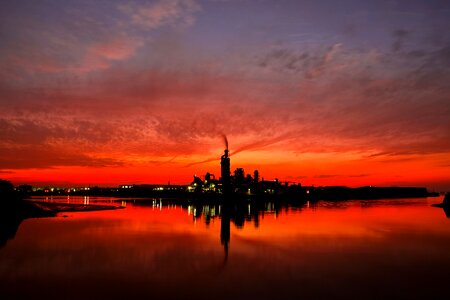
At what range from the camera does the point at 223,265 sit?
1085 inches

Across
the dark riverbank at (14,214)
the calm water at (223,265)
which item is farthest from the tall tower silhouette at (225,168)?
the calm water at (223,265)

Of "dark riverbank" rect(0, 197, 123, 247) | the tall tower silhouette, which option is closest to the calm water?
"dark riverbank" rect(0, 197, 123, 247)

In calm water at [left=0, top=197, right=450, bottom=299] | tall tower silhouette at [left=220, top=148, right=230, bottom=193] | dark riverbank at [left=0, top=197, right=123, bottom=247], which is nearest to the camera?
calm water at [left=0, top=197, right=450, bottom=299]

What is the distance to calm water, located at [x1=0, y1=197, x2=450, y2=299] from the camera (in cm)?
2056

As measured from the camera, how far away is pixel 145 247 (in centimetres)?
3466

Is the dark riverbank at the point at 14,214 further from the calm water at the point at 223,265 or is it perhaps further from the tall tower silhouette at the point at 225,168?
the tall tower silhouette at the point at 225,168

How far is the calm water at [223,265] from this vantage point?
67.5 ft

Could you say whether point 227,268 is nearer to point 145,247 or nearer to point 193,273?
point 193,273

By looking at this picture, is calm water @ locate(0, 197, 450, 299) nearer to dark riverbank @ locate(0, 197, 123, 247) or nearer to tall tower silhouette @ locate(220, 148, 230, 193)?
dark riverbank @ locate(0, 197, 123, 247)

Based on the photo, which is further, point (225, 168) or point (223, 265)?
point (225, 168)

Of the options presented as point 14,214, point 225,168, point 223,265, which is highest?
point 225,168

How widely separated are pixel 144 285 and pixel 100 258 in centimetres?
925

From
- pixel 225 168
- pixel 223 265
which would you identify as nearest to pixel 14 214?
pixel 223 265

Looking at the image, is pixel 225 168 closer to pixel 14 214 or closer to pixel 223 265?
pixel 14 214
